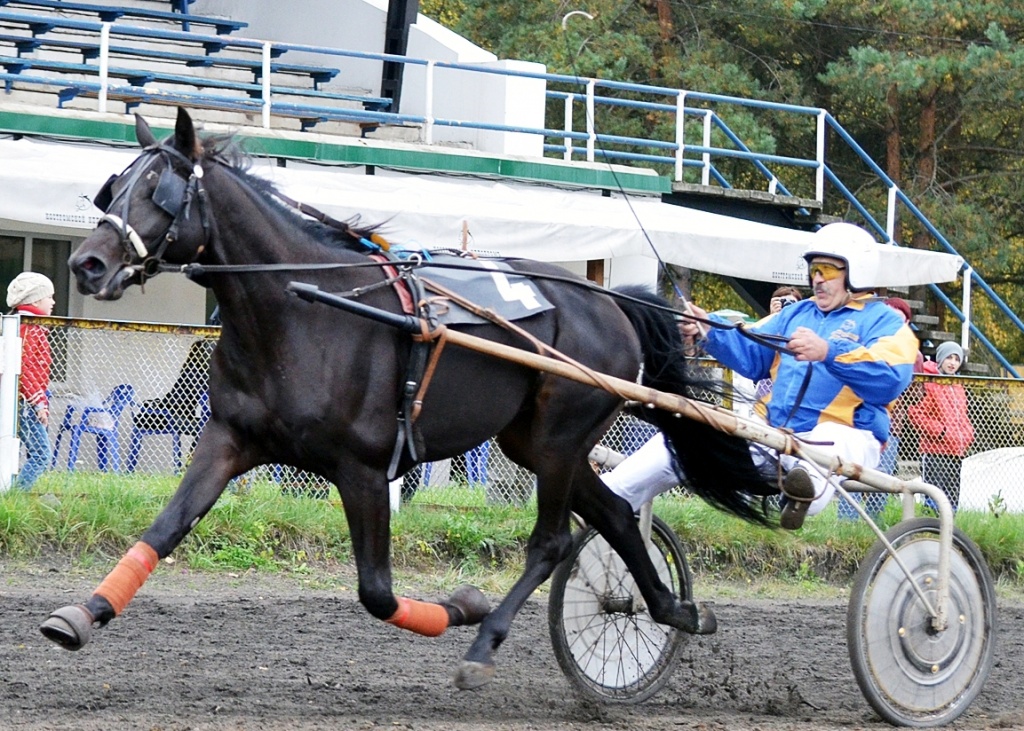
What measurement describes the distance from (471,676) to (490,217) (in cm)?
677

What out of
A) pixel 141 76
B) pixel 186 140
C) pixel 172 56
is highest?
pixel 172 56

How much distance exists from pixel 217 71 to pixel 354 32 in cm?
190

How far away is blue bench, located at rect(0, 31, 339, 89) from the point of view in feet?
42.9

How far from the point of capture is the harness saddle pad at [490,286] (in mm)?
5270

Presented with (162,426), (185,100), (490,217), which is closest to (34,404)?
(162,426)

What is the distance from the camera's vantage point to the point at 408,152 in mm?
13516

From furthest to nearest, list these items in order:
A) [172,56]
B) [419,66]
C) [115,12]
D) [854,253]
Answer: [419,66], [115,12], [172,56], [854,253]

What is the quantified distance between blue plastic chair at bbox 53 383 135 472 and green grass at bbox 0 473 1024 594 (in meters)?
0.10

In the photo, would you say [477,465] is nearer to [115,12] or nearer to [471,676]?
[471,676]

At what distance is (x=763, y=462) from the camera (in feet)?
19.1

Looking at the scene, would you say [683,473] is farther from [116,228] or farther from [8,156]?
[8,156]

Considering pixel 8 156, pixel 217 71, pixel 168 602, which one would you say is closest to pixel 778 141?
pixel 217 71

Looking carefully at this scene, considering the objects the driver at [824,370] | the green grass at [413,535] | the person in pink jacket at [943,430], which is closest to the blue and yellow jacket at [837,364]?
the driver at [824,370]

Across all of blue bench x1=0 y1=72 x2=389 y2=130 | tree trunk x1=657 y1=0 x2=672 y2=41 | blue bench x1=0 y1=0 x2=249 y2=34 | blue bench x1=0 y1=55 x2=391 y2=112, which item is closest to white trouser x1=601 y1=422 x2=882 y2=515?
blue bench x1=0 y1=72 x2=389 y2=130
